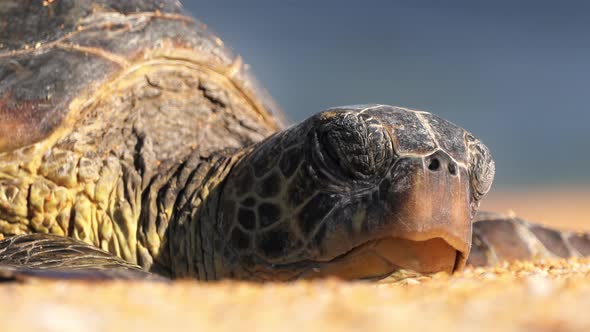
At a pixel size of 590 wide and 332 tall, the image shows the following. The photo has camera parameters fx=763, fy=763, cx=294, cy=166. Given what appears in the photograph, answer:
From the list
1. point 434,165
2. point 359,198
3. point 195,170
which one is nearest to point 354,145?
point 359,198

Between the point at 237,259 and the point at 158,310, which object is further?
the point at 237,259

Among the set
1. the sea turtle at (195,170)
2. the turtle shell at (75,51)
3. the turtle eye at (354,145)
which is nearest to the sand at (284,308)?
the sea turtle at (195,170)

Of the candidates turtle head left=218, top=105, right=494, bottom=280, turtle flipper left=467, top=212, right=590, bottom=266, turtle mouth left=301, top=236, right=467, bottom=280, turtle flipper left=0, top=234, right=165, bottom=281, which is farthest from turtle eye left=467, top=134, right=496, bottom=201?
turtle flipper left=467, top=212, right=590, bottom=266

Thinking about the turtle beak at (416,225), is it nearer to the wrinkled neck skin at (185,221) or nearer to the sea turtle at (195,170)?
the sea turtle at (195,170)

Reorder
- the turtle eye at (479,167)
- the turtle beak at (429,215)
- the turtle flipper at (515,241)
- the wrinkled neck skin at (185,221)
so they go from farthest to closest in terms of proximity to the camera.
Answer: the turtle flipper at (515,241) < the wrinkled neck skin at (185,221) < the turtle eye at (479,167) < the turtle beak at (429,215)

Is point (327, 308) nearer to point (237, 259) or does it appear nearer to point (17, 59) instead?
point (237, 259)

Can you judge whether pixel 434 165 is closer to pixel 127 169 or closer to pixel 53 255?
pixel 53 255

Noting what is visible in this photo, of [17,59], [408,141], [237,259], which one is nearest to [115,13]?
[17,59]
